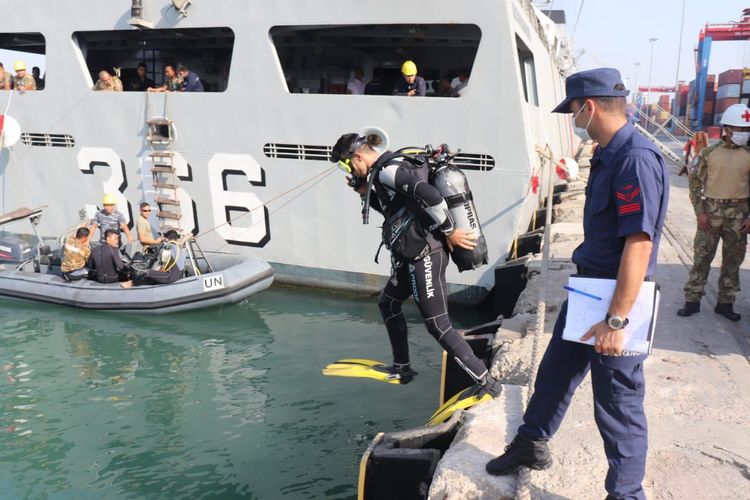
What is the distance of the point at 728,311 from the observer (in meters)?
4.64

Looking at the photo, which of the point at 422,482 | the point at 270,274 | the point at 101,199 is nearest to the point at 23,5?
the point at 101,199

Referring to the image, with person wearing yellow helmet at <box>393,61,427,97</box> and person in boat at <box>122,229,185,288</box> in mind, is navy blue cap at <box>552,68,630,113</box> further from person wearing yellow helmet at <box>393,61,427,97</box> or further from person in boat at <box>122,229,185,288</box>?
person in boat at <box>122,229,185,288</box>

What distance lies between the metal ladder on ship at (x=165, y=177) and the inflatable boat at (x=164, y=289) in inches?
10.8

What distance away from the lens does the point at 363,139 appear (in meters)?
3.63

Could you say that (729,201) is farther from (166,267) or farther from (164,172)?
(164,172)

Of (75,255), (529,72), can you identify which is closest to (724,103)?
(529,72)

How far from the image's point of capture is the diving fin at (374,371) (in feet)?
13.3

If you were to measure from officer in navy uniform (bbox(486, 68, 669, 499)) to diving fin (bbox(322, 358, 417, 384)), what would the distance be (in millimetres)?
1851

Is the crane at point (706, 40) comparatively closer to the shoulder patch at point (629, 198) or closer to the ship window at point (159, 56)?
the ship window at point (159, 56)

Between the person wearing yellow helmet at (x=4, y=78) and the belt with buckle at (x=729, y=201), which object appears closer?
the belt with buckle at (x=729, y=201)

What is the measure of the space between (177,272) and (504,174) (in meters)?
4.13

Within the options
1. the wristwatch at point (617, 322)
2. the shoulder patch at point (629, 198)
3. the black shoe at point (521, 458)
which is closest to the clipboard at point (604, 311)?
the wristwatch at point (617, 322)

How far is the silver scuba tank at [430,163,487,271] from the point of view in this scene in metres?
3.47

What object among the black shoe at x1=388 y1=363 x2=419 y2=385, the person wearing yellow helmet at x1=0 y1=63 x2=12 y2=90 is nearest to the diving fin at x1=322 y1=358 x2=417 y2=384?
the black shoe at x1=388 y1=363 x2=419 y2=385
